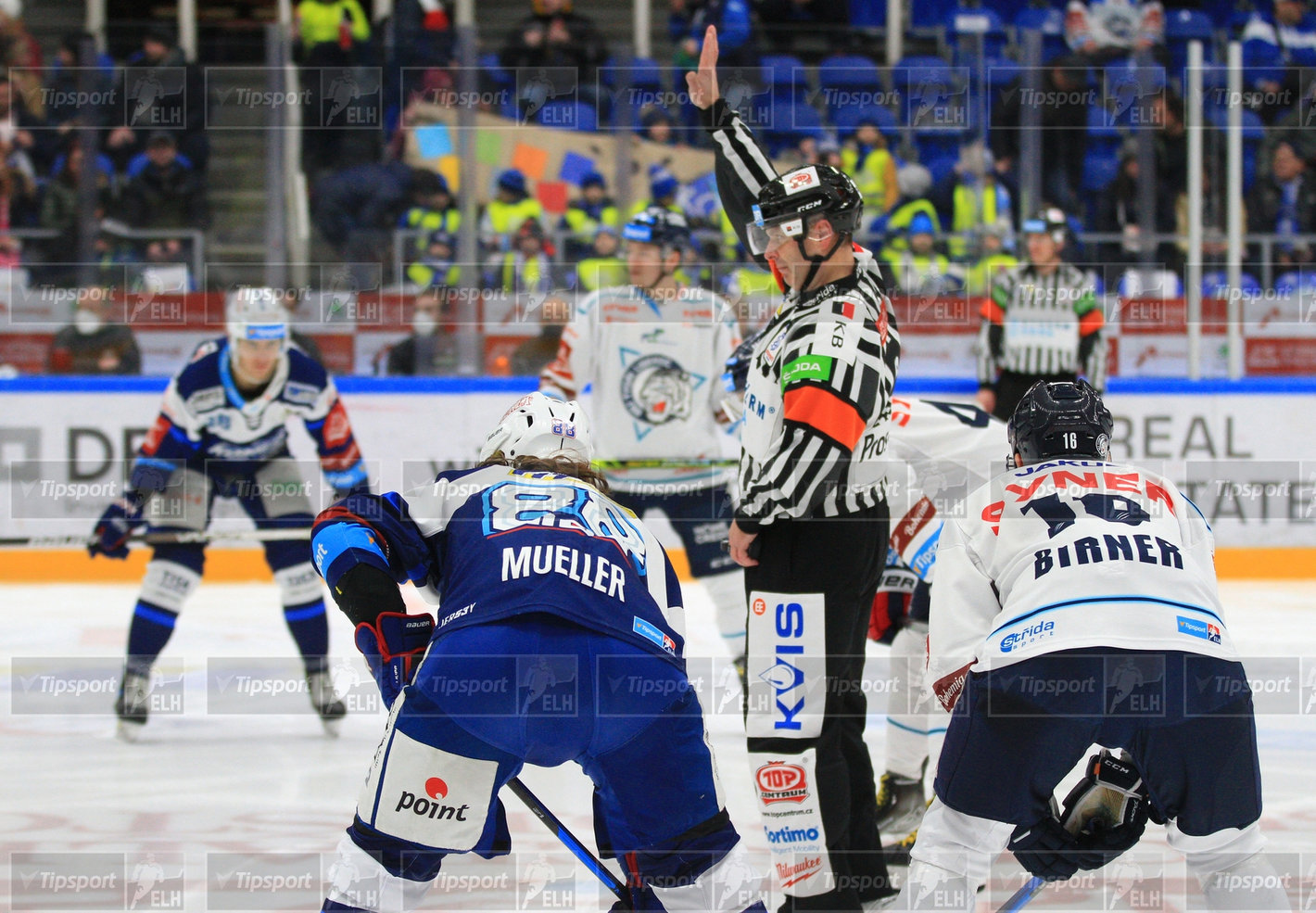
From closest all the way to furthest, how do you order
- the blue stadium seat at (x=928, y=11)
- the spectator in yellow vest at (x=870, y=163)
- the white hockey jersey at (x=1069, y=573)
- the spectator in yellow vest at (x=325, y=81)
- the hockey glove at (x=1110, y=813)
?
the white hockey jersey at (x=1069, y=573) → the hockey glove at (x=1110, y=813) → the spectator in yellow vest at (x=325, y=81) → the spectator in yellow vest at (x=870, y=163) → the blue stadium seat at (x=928, y=11)

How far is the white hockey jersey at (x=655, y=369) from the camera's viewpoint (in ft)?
14.7

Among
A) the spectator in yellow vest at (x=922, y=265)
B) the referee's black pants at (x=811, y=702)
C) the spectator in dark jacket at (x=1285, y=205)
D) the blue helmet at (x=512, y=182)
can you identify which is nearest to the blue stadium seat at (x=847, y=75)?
the spectator in yellow vest at (x=922, y=265)

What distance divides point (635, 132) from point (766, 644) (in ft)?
16.1

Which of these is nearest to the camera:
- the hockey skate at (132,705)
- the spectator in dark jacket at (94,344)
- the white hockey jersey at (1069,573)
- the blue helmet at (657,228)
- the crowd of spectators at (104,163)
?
the white hockey jersey at (1069,573)

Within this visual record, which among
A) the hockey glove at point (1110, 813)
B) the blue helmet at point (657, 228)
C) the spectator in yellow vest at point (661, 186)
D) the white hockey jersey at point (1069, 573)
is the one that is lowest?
the hockey glove at point (1110, 813)

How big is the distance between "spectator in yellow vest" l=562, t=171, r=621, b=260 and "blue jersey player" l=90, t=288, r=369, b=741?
274 cm

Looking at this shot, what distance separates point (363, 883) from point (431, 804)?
157 mm

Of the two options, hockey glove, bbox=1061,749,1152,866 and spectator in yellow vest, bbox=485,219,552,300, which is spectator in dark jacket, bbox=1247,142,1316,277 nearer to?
spectator in yellow vest, bbox=485,219,552,300

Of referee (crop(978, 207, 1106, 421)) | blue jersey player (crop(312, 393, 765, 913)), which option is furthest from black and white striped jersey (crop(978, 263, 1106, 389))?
blue jersey player (crop(312, 393, 765, 913))

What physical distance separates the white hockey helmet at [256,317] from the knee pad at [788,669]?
2228 mm

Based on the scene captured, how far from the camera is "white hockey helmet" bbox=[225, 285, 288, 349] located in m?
Result: 4.26

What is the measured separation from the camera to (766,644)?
2695 mm

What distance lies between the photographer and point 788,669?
2668mm

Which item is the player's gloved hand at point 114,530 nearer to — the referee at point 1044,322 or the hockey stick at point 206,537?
the hockey stick at point 206,537
